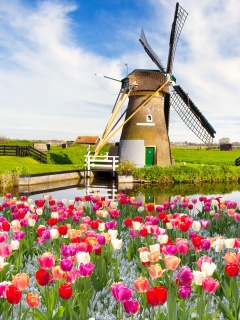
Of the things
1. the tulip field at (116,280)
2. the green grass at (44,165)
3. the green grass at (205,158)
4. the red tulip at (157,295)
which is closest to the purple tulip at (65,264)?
the tulip field at (116,280)

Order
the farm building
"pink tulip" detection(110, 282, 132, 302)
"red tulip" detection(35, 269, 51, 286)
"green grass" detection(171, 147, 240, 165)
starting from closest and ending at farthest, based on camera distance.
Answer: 1. "pink tulip" detection(110, 282, 132, 302)
2. "red tulip" detection(35, 269, 51, 286)
3. "green grass" detection(171, 147, 240, 165)
4. the farm building

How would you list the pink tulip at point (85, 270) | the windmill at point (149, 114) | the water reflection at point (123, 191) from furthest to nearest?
the windmill at point (149, 114) < the water reflection at point (123, 191) < the pink tulip at point (85, 270)

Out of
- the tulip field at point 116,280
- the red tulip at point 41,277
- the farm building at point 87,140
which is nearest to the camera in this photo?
the tulip field at point 116,280

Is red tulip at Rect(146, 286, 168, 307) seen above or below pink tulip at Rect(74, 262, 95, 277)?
below

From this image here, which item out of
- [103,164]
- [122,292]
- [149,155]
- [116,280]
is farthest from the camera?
[149,155]

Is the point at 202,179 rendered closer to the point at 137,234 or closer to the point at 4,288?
the point at 137,234

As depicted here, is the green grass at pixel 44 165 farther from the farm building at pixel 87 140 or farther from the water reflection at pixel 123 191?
the farm building at pixel 87 140

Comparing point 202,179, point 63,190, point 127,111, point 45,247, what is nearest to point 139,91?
point 127,111

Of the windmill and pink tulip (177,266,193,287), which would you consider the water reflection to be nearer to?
the windmill

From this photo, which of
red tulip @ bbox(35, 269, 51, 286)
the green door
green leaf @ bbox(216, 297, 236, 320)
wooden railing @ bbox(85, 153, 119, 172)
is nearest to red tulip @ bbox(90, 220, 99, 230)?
red tulip @ bbox(35, 269, 51, 286)

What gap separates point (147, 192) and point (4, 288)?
19562mm

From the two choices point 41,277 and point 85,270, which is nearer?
point 41,277

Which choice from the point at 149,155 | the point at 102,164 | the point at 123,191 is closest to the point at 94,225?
the point at 123,191

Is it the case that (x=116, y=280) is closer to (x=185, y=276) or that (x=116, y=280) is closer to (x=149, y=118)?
(x=185, y=276)
